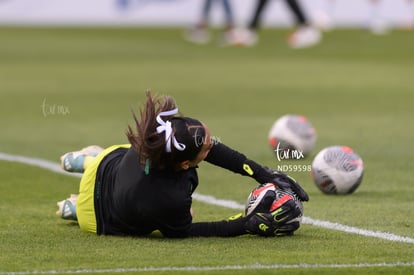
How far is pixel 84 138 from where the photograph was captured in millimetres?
13664

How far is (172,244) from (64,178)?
132 inches

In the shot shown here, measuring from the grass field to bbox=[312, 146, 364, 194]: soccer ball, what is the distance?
9 cm

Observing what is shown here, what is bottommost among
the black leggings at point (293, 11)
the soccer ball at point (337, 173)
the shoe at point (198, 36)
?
the shoe at point (198, 36)

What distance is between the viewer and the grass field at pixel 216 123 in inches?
272

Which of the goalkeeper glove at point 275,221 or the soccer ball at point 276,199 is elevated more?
the soccer ball at point 276,199

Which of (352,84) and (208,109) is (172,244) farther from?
(352,84)

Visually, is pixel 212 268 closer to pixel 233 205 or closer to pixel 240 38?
pixel 233 205

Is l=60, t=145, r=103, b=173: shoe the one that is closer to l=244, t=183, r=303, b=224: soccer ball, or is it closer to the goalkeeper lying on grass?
the goalkeeper lying on grass

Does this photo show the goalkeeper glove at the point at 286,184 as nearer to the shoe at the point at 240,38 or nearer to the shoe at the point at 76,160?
the shoe at the point at 76,160

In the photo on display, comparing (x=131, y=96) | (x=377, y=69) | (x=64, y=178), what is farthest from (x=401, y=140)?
(x=377, y=69)

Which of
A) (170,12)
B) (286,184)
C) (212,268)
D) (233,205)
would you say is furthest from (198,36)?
(212,268)

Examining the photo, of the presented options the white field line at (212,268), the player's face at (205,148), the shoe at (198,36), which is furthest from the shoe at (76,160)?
the shoe at (198,36)

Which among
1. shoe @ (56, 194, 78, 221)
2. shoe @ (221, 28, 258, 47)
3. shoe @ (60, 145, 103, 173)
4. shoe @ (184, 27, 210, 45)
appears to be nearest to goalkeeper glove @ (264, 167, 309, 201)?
shoe @ (56, 194, 78, 221)

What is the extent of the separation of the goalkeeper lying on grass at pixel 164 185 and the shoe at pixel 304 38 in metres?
20.3
